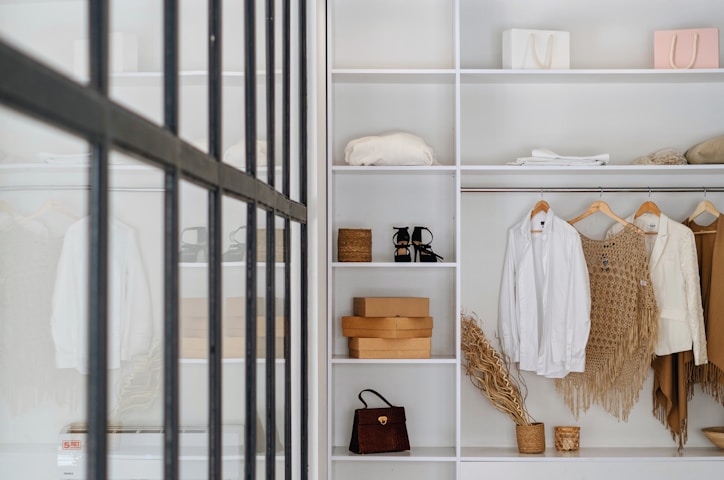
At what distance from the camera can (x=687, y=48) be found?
10.6ft

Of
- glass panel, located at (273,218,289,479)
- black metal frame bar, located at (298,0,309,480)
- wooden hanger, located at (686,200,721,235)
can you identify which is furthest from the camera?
wooden hanger, located at (686,200,721,235)

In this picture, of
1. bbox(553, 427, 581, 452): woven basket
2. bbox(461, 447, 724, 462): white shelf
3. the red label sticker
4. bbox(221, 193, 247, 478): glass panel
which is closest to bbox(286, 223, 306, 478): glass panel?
bbox(221, 193, 247, 478): glass panel

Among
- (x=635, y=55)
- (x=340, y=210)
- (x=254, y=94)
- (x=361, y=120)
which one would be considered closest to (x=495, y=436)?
(x=340, y=210)

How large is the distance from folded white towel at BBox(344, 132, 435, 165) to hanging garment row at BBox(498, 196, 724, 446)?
1.78 ft

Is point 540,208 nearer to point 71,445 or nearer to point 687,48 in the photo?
point 687,48

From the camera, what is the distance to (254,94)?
48.7 inches

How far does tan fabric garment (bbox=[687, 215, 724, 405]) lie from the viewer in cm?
315

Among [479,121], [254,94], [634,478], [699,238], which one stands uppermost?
[479,121]

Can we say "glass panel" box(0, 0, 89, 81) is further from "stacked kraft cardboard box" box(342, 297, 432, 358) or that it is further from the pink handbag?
the pink handbag

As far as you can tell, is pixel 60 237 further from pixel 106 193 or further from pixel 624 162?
pixel 624 162

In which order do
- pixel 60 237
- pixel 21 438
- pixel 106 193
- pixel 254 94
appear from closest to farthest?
pixel 106 193, pixel 60 237, pixel 21 438, pixel 254 94

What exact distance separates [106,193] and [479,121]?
2919 mm

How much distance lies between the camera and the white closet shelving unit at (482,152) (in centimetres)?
336

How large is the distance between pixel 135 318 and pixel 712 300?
2.86 meters
